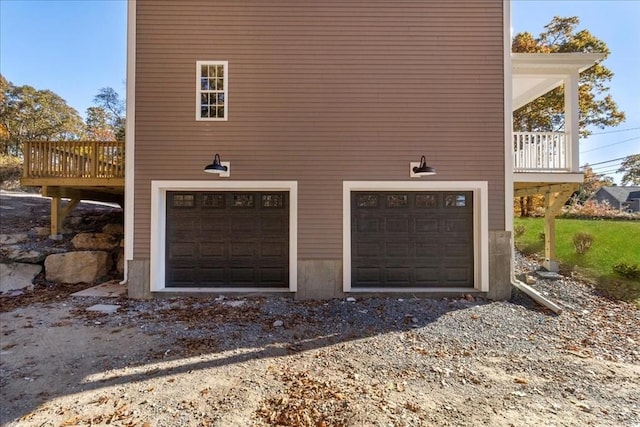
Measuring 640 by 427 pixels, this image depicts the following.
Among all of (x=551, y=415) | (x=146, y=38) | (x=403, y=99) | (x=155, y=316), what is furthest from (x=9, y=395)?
(x=403, y=99)

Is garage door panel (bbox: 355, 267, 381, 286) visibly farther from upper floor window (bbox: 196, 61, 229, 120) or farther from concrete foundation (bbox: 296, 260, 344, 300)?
upper floor window (bbox: 196, 61, 229, 120)

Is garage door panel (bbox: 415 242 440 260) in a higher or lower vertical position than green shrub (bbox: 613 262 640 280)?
higher

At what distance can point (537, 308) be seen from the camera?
5.93 m

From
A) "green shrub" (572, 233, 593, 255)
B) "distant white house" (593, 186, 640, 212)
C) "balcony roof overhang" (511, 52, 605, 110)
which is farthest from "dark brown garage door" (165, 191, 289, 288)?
"distant white house" (593, 186, 640, 212)

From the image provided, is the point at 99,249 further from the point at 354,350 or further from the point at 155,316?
the point at 354,350

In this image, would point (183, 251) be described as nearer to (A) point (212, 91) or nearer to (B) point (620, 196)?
(A) point (212, 91)

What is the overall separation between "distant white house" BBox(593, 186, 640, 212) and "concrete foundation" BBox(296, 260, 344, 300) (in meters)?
36.4

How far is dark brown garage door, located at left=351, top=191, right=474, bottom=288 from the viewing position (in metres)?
6.76

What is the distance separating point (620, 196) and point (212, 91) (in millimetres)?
42555

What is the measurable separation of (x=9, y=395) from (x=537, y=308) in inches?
295

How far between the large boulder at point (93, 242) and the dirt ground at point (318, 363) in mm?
1983

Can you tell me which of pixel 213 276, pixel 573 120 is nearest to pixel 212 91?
pixel 213 276

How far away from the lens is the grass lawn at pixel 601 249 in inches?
282

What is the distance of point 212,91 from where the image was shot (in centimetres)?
664
